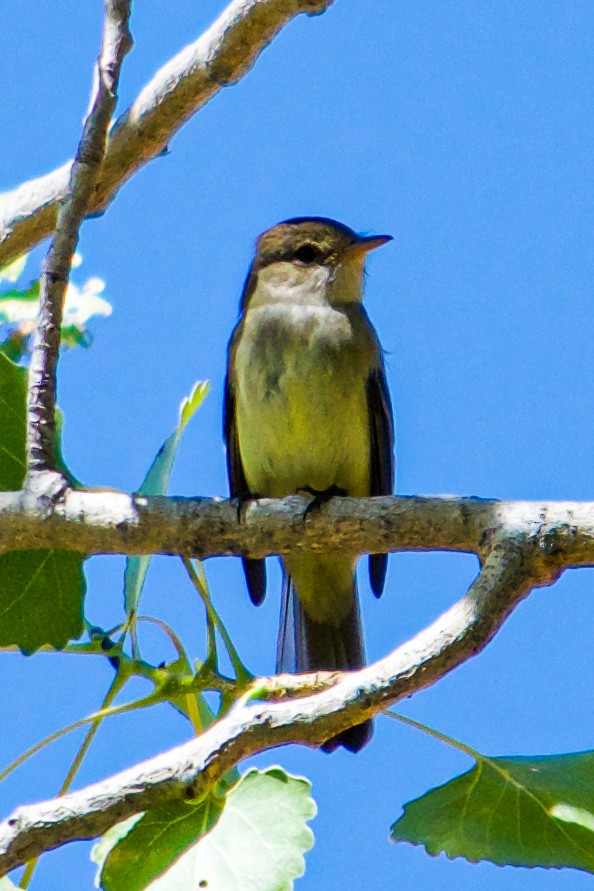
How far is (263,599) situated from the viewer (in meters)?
4.89

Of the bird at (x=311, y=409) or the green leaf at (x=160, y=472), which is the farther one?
the bird at (x=311, y=409)

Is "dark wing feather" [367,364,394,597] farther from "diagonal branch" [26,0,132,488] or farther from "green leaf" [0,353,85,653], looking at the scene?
"diagonal branch" [26,0,132,488]

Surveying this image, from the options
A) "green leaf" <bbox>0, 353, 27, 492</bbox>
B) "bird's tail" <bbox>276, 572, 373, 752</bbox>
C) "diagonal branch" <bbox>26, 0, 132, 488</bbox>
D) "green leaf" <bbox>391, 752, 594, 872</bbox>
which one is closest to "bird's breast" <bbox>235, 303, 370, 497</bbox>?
"bird's tail" <bbox>276, 572, 373, 752</bbox>

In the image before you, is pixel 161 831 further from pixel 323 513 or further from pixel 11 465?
pixel 11 465

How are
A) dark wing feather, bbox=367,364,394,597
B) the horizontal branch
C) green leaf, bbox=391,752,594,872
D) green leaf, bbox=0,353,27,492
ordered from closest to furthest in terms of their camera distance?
green leaf, bbox=391,752,594,872 → the horizontal branch → green leaf, bbox=0,353,27,492 → dark wing feather, bbox=367,364,394,597

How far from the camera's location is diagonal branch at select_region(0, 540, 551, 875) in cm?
225

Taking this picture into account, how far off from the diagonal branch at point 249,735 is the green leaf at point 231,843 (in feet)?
0.66

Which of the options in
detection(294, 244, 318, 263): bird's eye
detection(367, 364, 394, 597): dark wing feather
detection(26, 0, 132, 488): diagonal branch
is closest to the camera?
detection(26, 0, 132, 488): diagonal branch

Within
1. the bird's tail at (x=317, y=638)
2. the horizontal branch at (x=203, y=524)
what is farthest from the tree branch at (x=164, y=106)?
the bird's tail at (x=317, y=638)

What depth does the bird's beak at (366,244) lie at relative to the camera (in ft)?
15.4

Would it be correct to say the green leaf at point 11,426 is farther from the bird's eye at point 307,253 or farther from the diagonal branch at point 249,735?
the bird's eye at point 307,253

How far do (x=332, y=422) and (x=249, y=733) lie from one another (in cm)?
210

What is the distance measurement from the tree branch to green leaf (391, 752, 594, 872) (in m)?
1.92

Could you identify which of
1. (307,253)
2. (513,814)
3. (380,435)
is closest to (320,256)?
(307,253)
